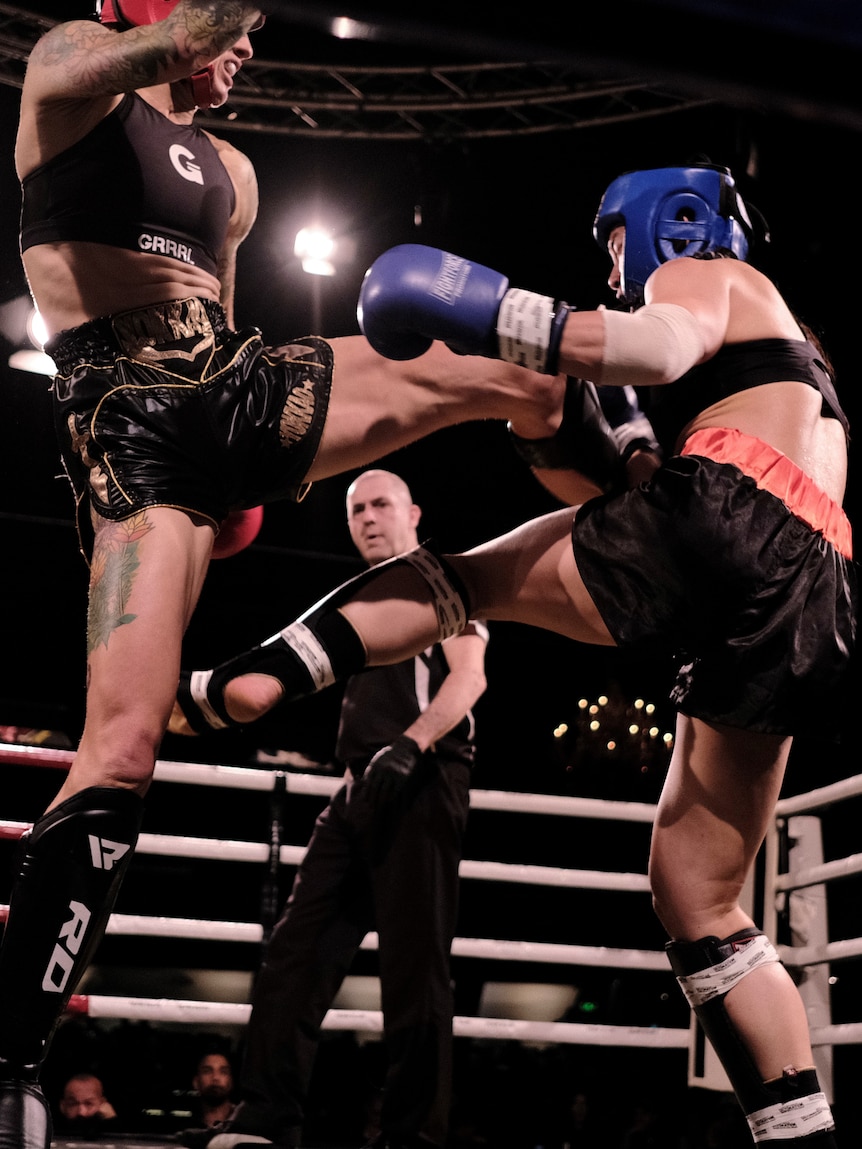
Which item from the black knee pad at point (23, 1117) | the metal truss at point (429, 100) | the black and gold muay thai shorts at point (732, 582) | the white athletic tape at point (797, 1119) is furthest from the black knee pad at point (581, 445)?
the metal truss at point (429, 100)

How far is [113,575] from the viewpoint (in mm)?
1405

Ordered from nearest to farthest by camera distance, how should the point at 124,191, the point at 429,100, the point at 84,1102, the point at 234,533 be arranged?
the point at 124,191 < the point at 234,533 < the point at 84,1102 < the point at 429,100

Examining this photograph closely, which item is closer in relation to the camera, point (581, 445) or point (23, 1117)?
point (23, 1117)

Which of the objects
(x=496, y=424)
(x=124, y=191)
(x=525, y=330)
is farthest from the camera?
(x=496, y=424)

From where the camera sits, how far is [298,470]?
1.53 meters

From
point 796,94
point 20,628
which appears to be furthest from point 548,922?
point 796,94

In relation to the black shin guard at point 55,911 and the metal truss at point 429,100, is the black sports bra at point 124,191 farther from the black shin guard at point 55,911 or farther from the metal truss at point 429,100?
the metal truss at point 429,100

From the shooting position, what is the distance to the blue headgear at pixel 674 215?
172 centimetres

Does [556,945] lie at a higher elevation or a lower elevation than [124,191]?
lower

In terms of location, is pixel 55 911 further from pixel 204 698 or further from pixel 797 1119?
pixel 797 1119

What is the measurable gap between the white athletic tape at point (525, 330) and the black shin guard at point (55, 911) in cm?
69

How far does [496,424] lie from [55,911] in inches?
245

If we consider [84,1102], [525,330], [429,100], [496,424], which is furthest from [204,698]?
[496,424]

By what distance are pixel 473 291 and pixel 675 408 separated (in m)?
0.47
